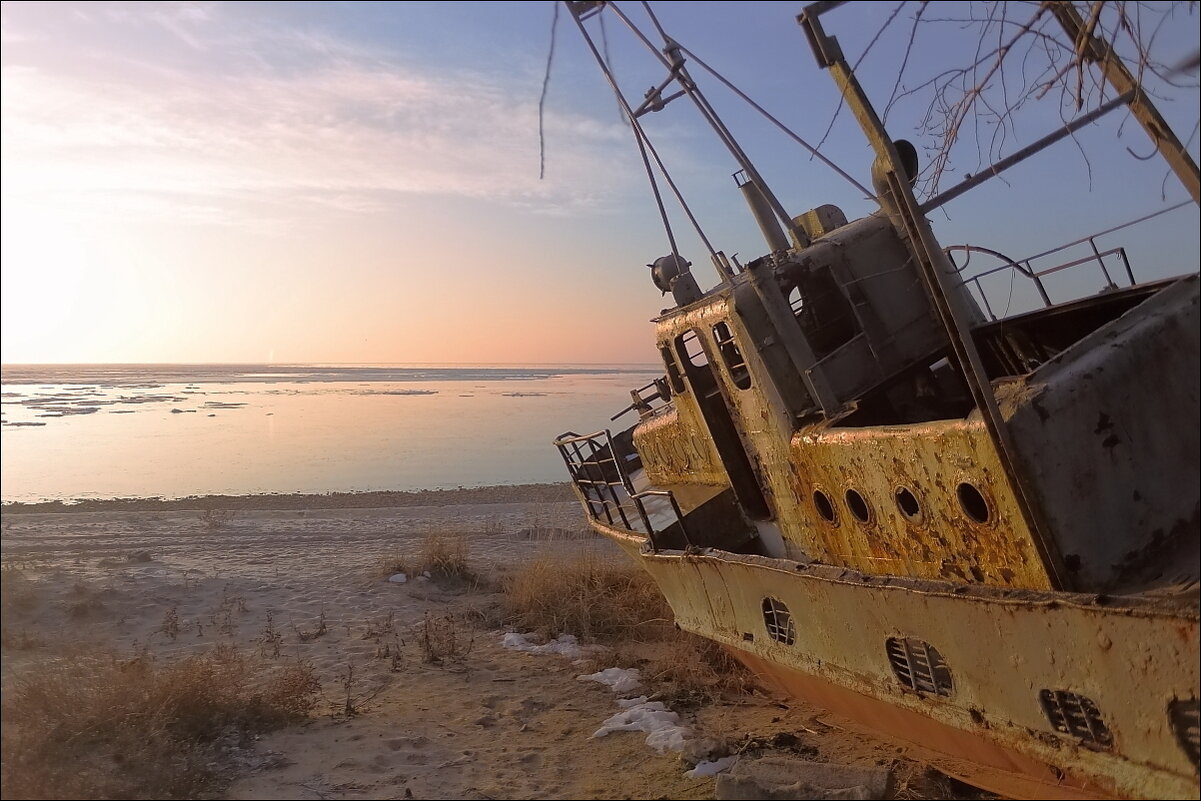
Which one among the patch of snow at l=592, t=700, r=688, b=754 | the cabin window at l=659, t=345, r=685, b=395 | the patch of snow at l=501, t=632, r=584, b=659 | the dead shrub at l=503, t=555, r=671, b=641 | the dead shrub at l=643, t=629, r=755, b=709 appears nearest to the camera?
the patch of snow at l=592, t=700, r=688, b=754

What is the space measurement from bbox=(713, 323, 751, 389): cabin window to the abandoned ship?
2 cm

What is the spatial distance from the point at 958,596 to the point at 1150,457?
1.27m

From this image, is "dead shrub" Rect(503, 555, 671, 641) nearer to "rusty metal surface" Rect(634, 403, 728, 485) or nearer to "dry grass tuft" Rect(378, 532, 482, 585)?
"dry grass tuft" Rect(378, 532, 482, 585)

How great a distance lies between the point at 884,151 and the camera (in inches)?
158

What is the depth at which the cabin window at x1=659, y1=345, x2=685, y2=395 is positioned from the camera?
299 inches

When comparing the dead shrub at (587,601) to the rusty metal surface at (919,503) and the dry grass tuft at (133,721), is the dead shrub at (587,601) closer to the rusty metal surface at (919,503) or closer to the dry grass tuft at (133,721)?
the dry grass tuft at (133,721)

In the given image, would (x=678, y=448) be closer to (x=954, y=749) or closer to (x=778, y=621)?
(x=778, y=621)

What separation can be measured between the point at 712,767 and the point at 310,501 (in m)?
17.2

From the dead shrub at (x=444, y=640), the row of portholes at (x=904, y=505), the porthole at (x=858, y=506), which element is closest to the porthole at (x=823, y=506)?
the row of portholes at (x=904, y=505)

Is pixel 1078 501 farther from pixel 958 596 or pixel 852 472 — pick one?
pixel 852 472

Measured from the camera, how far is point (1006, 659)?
4.13m

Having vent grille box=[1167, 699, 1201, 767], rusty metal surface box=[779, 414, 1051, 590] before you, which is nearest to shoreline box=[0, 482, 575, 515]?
rusty metal surface box=[779, 414, 1051, 590]

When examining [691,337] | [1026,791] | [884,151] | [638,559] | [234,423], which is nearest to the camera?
[884,151]

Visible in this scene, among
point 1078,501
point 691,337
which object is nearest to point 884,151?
point 1078,501
